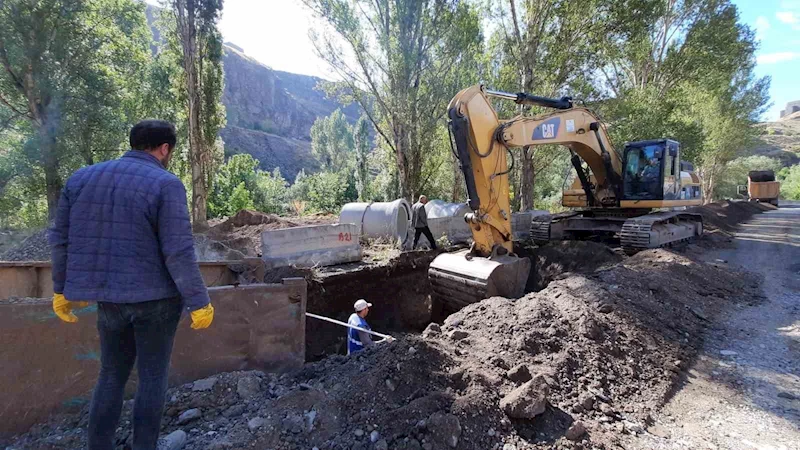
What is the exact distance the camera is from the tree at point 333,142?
57500 millimetres

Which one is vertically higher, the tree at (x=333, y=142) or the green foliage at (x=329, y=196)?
the tree at (x=333, y=142)

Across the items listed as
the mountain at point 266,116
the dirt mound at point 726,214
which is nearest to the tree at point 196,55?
the dirt mound at point 726,214

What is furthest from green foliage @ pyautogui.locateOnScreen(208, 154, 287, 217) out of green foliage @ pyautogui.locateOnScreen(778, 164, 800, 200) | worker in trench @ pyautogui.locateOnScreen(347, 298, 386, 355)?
green foliage @ pyautogui.locateOnScreen(778, 164, 800, 200)

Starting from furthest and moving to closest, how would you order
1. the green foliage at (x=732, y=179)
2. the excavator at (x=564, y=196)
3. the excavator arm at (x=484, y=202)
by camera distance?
the green foliage at (x=732, y=179) → the excavator at (x=564, y=196) → the excavator arm at (x=484, y=202)

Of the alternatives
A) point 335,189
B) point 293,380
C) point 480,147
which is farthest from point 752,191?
point 293,380

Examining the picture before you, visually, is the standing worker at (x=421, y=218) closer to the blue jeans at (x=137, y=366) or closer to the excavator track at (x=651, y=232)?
the excavator track at (x=651, y=232)

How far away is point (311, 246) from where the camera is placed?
8.76 meters

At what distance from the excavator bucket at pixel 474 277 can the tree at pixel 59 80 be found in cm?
1040

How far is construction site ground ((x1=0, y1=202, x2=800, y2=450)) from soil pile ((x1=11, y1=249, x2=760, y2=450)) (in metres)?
0.01

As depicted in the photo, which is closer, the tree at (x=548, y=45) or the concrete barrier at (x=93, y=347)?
the concrete barrier at (x=93, y=347)

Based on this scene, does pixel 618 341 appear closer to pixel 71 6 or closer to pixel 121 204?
pixel 121 204

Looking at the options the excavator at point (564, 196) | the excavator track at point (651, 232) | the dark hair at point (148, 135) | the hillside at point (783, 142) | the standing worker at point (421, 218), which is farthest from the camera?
the hillside at point (783, 142)

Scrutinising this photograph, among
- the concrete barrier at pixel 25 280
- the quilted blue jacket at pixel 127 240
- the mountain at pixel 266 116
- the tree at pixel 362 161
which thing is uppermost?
the mountain at pixel 266 116

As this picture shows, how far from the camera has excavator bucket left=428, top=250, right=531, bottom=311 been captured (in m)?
6.00
